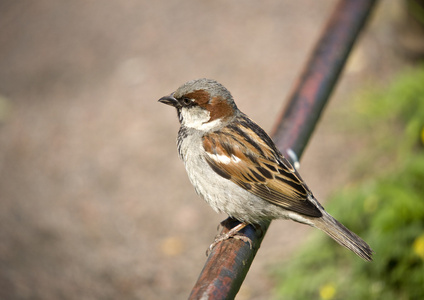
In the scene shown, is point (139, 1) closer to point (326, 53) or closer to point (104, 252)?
point (104, 252)

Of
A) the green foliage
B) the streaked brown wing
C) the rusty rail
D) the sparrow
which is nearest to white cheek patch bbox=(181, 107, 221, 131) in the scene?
the sparrow

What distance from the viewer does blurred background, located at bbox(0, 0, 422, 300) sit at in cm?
488

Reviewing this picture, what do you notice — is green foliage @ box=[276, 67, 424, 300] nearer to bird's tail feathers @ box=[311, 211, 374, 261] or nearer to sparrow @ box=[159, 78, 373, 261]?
sparrow @ box=[159, 78, 373, 261]

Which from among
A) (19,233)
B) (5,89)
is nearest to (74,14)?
(5,89)

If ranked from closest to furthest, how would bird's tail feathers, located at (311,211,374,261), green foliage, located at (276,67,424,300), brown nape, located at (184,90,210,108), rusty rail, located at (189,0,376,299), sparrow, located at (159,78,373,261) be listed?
rusty rail, located at (189,0,376,299) < bird's tail feathers, located at (311,211,374,261) < sparrow, located at (159,78,373,261) < brown nape, located at (184,90,210,108) < green foliage, located at (276,67,424,300)

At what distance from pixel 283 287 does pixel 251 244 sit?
6.78 ft

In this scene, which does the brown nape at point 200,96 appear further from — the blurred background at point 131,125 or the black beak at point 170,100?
the blurred background at point 131,125

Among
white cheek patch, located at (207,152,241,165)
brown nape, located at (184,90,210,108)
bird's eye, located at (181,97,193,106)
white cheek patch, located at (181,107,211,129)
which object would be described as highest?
brown nape, located at (184,90,210,108)

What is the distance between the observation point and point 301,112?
239 centimetres

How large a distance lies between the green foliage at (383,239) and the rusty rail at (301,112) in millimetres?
1099

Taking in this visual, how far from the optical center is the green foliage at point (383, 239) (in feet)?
10.8

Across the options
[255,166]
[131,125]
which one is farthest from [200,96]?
[131,125]

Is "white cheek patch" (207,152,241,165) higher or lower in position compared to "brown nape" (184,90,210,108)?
lower

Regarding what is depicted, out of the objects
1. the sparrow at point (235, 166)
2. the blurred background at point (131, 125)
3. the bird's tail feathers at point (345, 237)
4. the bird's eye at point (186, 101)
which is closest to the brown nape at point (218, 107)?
the sparrow at point (235, 166)
